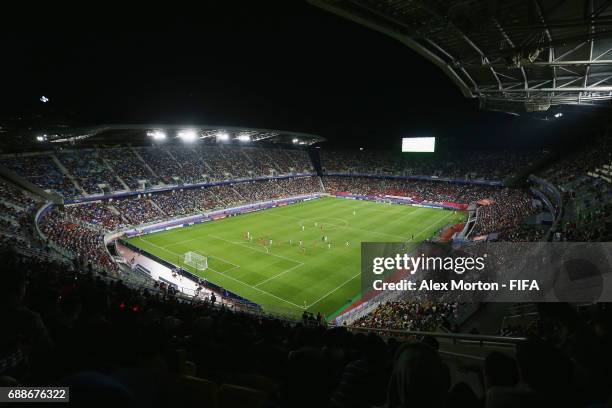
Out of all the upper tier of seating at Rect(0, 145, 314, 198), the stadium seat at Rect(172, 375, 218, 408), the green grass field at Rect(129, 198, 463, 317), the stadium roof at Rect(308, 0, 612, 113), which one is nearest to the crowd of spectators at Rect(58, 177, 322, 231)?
the upper tier of seating at Rect(0, 145, 314, 198)

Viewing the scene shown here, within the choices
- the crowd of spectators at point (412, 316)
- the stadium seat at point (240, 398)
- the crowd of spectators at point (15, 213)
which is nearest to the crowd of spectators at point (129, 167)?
the crowd of spectators at point (15, 213)

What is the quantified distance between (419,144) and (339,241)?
1601 inches

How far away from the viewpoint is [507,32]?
34.6 ft

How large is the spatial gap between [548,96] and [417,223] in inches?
1047

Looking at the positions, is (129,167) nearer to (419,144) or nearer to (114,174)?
(114,174)

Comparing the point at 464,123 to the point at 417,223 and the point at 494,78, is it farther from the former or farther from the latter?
the point at 494,78

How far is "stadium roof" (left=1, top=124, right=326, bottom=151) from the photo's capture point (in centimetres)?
3534

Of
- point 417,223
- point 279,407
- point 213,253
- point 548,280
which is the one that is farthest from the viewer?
point 417,223

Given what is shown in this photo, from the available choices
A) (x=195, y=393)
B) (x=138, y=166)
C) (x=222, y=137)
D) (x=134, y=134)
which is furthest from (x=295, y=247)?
(x=222, y=137)

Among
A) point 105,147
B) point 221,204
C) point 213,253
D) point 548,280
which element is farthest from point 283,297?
point 105,147

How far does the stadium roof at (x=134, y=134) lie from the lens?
35344 mm

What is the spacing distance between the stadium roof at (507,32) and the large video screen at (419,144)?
51.6m

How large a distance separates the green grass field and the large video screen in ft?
62.2

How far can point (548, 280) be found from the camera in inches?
513
